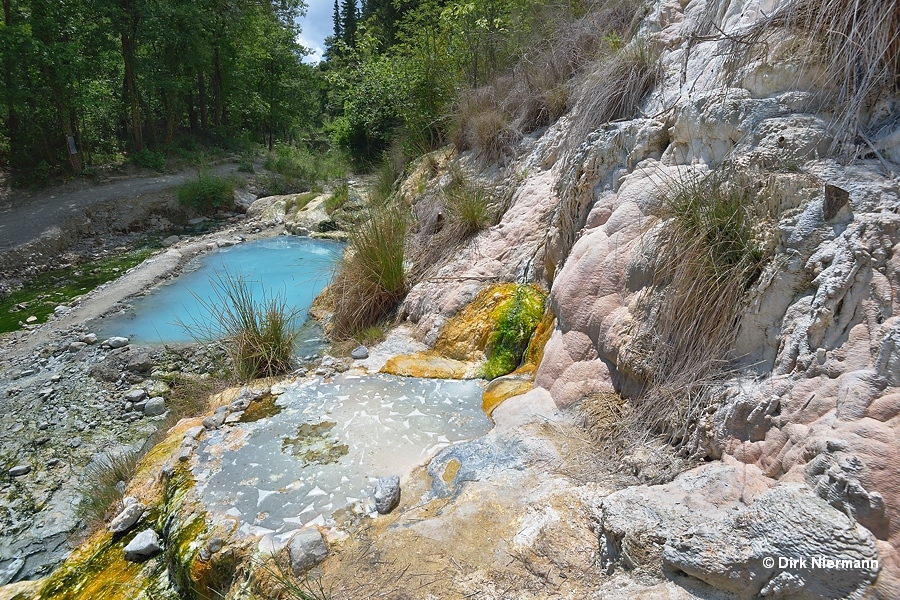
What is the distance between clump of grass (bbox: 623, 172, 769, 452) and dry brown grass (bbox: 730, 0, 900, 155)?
486 mm

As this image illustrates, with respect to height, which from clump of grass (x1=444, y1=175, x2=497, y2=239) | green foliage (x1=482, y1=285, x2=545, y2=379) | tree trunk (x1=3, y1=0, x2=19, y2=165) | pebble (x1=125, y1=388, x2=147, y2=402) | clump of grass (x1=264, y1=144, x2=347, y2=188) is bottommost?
pebble (x1=125, y1=388, x2=147, y2=402)

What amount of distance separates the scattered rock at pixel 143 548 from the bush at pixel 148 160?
13500 millimetres

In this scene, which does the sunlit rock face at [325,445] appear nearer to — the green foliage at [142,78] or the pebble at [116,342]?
the pebble at [116,342]

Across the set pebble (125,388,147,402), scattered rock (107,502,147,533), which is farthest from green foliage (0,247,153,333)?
scattered rock (107,502,147,533)

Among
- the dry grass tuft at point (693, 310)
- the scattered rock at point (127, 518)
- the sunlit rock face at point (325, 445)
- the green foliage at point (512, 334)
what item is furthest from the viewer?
the green foliage at point (512, 334)

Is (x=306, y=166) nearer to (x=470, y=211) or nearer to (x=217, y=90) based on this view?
(x=217, y=90)

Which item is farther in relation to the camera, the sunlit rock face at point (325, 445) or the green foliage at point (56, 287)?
the green foliage at point (56, 287)

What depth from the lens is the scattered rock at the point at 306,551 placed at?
7.20 feet

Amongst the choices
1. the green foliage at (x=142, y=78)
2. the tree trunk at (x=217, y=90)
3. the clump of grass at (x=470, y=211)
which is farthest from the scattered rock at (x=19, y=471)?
the tree trunk at (x=217, y=90)

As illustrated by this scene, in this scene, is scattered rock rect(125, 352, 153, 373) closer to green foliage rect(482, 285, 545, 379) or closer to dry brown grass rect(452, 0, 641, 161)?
green foliage rect(482, 285, 545, 379)

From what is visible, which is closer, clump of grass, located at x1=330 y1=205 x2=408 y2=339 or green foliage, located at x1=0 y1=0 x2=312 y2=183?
clump of grass, located at x1=330 y1=205 x2=408 y2=339

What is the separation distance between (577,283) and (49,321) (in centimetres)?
704

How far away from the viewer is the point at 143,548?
2752 millimetres

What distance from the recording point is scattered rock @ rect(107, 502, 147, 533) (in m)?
2.95
